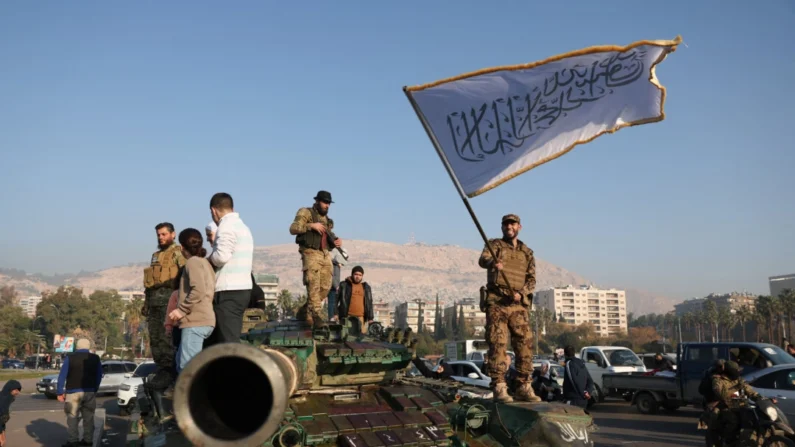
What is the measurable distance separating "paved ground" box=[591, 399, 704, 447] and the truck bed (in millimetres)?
706

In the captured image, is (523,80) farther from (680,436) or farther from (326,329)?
(680,436)

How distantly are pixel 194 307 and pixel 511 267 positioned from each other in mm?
3570

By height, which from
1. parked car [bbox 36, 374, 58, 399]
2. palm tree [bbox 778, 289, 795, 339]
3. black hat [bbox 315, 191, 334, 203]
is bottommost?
parked car [bbox 36, 374, 58, 399]

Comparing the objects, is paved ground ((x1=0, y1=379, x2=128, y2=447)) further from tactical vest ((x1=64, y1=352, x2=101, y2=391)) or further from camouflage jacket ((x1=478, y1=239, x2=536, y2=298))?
camouflage jacket ((x1=478, y1=239, x2=536, y2=298))

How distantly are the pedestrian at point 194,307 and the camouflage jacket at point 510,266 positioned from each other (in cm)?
313

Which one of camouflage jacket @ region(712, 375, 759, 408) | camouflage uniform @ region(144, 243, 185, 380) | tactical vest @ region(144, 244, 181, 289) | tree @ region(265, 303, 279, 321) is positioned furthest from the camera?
tree @ region(265, 303, 279, 321)

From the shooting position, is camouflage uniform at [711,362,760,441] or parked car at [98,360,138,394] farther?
parked car at [98,360,138,394]

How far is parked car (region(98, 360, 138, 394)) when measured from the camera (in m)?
23.9

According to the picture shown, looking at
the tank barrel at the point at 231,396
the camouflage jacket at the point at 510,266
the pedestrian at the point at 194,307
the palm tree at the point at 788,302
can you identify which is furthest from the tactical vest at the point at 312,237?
the palm tree at the point at 788,302

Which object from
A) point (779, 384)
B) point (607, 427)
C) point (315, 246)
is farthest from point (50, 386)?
point (779, 384)

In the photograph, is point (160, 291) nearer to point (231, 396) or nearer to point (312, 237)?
point (312, 237)

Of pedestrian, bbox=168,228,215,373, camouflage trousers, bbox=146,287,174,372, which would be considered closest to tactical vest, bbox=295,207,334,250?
camouflage trousers, bbox=146,287,174,372

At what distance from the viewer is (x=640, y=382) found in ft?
56.4

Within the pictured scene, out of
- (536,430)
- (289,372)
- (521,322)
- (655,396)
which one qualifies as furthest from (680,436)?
(289,372)
